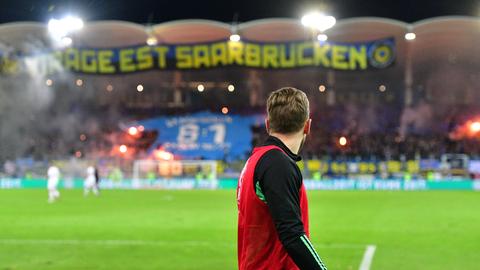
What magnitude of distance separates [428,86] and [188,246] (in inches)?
1374

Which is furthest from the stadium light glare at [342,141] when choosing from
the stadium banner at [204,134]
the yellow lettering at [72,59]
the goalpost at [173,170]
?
the yellow lettering at [72,59]

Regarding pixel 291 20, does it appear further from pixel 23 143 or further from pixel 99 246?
pixel 99 246

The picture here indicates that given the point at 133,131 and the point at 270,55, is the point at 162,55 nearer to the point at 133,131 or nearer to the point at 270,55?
the point at 270,55

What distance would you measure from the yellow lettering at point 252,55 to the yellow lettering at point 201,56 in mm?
2457

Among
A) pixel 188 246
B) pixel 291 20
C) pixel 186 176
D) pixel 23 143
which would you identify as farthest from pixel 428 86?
pixel 188 246

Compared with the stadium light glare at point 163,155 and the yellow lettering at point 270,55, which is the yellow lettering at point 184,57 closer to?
the yellow lettering at point 270,55

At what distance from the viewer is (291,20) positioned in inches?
1421

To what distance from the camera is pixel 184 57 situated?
124ft

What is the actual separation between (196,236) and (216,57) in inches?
995

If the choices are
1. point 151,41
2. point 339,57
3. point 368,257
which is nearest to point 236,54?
point 151,41

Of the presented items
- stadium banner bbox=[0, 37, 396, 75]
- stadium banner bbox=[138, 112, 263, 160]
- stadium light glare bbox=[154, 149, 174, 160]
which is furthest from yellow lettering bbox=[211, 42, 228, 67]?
stadium light glare bbox=[154, 149, 174, 160]

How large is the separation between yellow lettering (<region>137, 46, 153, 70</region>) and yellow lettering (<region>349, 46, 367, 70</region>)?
1252cm

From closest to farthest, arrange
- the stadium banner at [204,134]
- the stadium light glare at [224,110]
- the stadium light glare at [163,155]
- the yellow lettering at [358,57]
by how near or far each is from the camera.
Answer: the yellow lettering at [358,57] < the stadium light glare at [163,155] < the stadium banner at [204,134] < the stadium light glare at [224,110]

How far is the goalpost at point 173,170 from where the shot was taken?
119ft
